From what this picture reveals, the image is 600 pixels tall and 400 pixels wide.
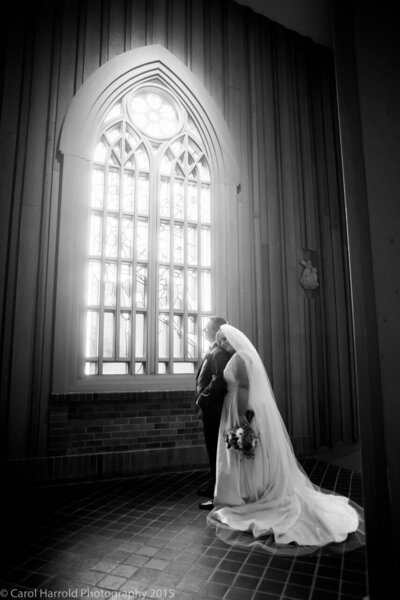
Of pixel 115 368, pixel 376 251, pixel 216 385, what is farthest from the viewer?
pixel 115 368

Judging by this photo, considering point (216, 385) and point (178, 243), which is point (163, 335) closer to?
point (178, 243)

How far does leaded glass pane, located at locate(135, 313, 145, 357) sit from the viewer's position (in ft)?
15.1

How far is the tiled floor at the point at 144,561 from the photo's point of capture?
1.93 meters

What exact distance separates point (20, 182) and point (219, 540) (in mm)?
3914

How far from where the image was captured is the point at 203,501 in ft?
10.9

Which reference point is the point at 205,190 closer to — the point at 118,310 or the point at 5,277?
the point at 118,310

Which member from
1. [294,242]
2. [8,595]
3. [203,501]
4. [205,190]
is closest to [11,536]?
[8,595]

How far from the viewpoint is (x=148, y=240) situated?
4.81m

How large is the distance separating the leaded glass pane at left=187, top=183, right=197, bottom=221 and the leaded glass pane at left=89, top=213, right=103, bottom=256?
1.20 metres

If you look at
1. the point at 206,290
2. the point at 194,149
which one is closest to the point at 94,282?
the point at 206,290

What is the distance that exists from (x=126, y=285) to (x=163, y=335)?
76cm

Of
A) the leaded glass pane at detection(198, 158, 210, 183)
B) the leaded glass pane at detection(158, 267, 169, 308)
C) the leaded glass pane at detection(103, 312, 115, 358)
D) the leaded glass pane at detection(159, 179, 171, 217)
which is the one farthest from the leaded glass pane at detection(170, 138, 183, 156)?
the leaded glass pane at detection(103, 312, 115, 358)

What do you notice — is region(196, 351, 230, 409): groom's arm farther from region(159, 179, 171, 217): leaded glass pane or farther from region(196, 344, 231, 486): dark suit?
region(159, 179, 171, 217): leaded glass pane

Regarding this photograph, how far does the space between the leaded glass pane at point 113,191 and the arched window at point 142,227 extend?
0.04 ft
